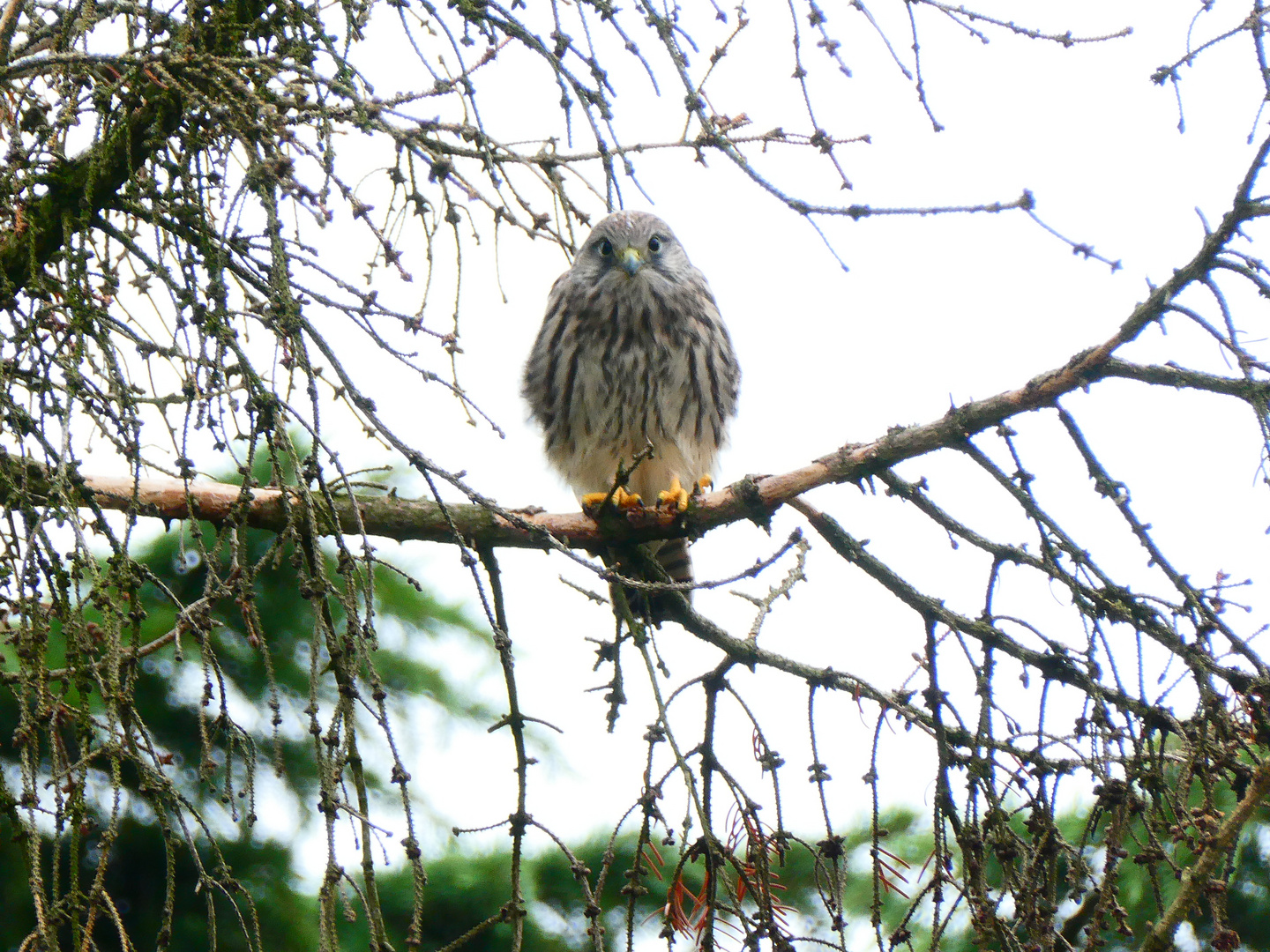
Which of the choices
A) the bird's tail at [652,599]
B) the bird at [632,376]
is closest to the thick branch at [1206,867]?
the bird's tail at [652,599]

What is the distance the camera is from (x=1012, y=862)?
1.93 metres

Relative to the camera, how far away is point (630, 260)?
170 inches

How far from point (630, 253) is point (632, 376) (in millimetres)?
550

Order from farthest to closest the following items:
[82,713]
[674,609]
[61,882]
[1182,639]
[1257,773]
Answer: [61,882] → [674,609] → [1182,639] → [1257,773] → [82,713]

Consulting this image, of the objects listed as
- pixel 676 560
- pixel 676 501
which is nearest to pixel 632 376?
pixel 676 560

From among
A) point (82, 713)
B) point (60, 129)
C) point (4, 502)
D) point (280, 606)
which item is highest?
point (60, 129)

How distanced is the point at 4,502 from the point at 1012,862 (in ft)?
6.02

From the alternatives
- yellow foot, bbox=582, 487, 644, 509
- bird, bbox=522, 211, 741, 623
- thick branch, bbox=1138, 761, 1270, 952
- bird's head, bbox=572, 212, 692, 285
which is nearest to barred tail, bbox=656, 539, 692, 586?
bird, bbox=522, 211, 741, 623

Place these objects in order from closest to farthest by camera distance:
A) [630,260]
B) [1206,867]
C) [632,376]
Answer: [1206,867], [632,376], [630,260]

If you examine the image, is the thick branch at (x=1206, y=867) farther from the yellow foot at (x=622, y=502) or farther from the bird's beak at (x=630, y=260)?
the bird's beak at (x=630, y=260)

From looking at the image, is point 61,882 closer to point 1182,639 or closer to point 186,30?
point 186,30

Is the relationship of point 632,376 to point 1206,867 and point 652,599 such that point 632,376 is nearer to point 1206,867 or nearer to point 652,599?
point 652,599

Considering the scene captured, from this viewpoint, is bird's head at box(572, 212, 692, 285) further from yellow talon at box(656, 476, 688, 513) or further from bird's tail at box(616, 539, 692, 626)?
yellow talon at box(656, 476, 688, 513)

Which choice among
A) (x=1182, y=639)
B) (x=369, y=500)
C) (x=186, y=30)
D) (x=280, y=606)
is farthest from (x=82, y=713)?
(x=280, y=606)
